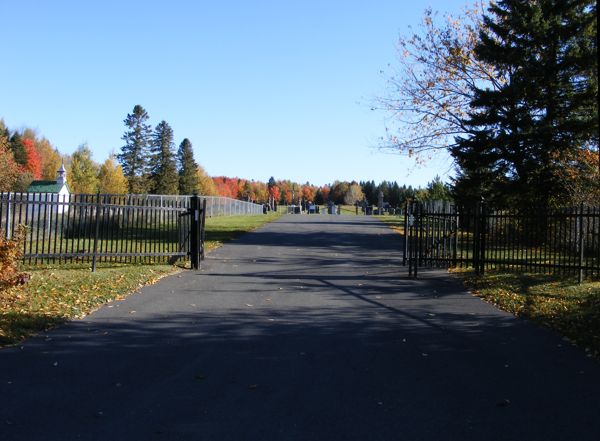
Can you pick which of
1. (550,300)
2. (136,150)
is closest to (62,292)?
(550,300)

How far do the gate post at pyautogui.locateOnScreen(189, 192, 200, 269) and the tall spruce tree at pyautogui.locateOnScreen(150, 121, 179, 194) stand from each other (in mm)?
68895

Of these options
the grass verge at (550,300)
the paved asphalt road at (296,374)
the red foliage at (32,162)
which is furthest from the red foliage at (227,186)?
the paved asphalt road at (296,374)

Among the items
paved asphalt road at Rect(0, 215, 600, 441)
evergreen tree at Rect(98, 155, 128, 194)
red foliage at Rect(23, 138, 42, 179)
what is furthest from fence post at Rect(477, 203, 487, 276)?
red foliage at Rect(23, 138, 42, 179)

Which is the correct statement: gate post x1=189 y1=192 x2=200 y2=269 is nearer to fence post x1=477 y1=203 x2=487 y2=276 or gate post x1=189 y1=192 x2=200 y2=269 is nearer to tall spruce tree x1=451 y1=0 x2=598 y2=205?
fence post x1=477 y1=203 x2=487 y2=276

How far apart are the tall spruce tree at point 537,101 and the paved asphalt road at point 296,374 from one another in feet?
43.9

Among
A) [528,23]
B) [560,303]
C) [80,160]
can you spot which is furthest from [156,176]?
[560,303]

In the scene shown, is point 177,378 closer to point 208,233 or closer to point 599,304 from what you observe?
point 599,304

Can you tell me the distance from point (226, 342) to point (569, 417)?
3944 mm

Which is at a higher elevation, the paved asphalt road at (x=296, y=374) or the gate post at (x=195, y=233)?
the gate post at (x=195, y=233)

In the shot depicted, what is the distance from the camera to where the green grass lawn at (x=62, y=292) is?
24.4 ft

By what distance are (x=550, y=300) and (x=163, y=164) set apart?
77.8m

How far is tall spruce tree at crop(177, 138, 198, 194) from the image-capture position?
92.1 m

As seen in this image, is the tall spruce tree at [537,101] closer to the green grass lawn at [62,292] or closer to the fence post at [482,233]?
the fence post at [482,233]

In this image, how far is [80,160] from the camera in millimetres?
88875
